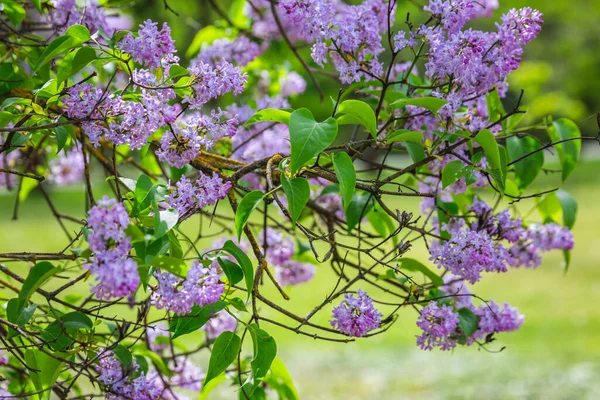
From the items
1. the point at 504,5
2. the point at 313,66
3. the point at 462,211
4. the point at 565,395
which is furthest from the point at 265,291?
the point at 504,5

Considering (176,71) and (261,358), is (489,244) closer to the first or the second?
(261,358)

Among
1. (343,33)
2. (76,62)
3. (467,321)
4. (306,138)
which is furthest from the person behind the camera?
(467,321)

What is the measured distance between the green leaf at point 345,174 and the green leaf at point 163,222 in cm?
21

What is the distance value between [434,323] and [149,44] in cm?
66

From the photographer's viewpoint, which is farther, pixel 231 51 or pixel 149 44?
pixel 231 51

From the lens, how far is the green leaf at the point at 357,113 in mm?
989

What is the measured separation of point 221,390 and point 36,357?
10.4ft

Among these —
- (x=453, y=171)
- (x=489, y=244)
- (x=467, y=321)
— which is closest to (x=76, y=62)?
(x=453, y=171)

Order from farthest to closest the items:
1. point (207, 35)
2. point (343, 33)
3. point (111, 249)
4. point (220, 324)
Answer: point (207, 35) < point (220, 324) < point (343, 33) < point (111, 249)

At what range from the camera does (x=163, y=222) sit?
857mm

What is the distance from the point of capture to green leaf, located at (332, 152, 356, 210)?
3.02 ft

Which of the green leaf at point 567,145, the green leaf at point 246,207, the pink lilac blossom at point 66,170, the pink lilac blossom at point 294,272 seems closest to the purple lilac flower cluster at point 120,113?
the green leaf at point 246,207

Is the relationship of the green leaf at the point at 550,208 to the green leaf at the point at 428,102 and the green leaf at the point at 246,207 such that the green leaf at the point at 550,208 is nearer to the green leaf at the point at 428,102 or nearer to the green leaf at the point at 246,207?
the green leaf at the point at 428,102

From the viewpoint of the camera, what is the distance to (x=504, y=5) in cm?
1316
